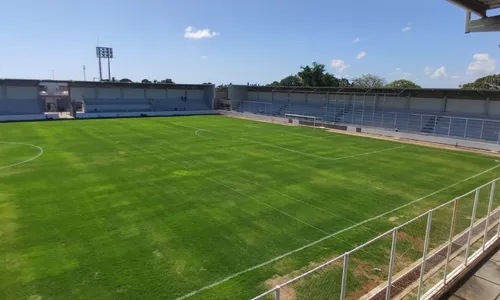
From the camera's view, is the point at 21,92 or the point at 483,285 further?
the point at 21,92

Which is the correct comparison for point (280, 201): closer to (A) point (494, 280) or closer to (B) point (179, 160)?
(A) point (494, 280)

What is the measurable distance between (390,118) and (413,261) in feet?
99.2

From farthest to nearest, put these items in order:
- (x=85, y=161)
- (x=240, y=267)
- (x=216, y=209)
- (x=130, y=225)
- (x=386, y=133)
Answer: (x=386, y=133) < (x=85, y=161) < (x=216, y=209) < (x=130, y=225) < (x=240, y=267)

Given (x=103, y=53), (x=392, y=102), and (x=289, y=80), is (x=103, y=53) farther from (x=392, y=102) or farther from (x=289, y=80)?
(x=392, y=102)

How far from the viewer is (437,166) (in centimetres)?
1730

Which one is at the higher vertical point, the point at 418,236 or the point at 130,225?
the point at 418,236

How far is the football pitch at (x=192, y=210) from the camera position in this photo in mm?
6664

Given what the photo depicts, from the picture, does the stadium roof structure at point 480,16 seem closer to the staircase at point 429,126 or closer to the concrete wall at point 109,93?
the staircase at point 429,126

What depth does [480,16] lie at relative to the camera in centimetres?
902

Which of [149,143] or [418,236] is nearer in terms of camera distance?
[418,236]

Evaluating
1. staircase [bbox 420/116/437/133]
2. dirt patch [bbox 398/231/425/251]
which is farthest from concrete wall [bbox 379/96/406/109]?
dirt patch [bbox 398/231/425/251]

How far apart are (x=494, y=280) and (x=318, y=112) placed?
36919mm

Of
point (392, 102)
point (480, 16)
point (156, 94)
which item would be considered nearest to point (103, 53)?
point (156, 94)

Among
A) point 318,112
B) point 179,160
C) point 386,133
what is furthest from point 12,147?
point 318,112
